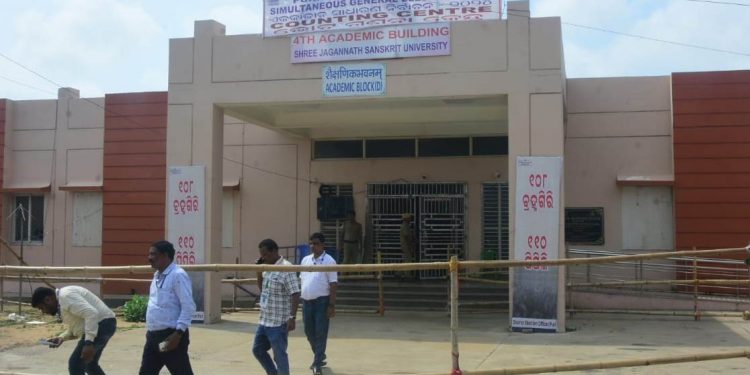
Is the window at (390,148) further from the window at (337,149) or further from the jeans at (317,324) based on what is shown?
the jeans at (317,324)

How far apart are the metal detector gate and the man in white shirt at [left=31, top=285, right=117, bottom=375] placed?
1155cm

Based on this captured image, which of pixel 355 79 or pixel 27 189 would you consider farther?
pixel 27 189

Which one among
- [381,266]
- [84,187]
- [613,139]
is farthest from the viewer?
[84,187]

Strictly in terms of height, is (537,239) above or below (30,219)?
below

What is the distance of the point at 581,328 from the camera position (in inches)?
488

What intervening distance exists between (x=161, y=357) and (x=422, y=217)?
11.8 meters

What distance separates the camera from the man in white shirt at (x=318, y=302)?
8242 mm

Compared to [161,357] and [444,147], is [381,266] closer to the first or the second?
[161,357]

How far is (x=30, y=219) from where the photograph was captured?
19703 mm

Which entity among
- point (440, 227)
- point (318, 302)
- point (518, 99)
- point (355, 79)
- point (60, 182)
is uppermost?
point (355, 79)

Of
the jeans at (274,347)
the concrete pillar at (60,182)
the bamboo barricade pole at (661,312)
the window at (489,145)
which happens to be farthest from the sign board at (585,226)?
the concrete pillar at (60,182)

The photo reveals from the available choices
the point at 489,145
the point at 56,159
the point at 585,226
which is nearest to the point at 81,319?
the point at 489,145

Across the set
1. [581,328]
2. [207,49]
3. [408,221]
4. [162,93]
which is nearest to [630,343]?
[581,328]

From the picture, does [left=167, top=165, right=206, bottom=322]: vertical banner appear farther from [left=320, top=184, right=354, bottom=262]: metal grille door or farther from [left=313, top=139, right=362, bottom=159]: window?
[left=313, top=139, right=362, bottom=159]: window
